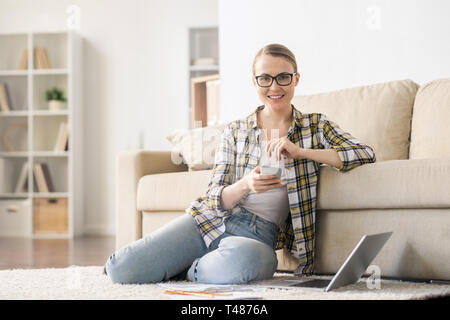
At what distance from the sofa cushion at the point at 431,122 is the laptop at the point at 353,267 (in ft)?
1.97

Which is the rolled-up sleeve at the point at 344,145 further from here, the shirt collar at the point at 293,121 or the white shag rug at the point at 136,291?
the white shag rug at the point at 136,291

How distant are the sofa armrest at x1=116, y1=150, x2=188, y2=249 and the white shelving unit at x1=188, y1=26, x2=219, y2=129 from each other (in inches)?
102

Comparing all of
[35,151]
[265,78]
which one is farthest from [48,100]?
[265,78]

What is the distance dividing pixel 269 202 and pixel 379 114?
2.51 feet

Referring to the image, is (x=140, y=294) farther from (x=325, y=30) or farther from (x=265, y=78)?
(x=325, y=30)

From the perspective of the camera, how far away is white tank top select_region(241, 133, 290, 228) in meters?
1.78

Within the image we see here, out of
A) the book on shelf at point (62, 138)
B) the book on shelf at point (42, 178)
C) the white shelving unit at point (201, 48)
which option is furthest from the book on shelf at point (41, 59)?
the white shelving unit at point (201, 48)

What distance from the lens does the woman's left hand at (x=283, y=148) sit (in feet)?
5.53

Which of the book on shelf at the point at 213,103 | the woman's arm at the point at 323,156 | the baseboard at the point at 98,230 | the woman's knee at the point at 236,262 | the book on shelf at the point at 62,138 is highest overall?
the book on shelf at the point at 213,103

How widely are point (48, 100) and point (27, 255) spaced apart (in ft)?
7.13

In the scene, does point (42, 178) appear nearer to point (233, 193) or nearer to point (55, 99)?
point (55, 99)

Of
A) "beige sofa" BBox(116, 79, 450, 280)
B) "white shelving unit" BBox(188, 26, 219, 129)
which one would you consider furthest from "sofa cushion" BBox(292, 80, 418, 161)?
"white shelving unit" BBox(188, 26, 219, 129)

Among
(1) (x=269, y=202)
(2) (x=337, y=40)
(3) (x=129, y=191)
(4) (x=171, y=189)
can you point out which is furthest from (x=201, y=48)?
(1) (x=269, y=202)

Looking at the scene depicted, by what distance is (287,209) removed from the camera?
1.86m
